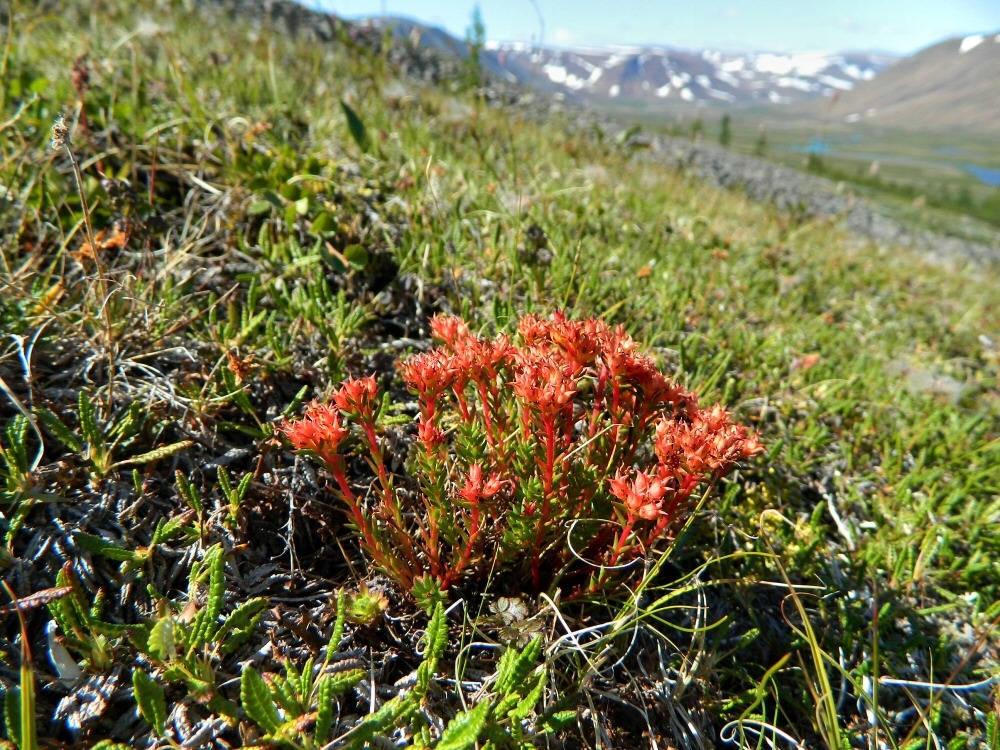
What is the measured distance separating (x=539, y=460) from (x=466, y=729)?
61 centimetres

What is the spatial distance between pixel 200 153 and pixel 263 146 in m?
0.43

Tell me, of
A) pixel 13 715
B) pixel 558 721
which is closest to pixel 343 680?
pixel 558 721

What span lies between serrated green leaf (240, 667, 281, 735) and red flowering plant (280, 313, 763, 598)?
39 centimetres

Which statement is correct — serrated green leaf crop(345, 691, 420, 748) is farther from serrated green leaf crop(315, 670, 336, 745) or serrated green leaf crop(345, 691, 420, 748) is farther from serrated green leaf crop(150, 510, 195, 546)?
serrated green leaf crop(150, 510, 195, 546)

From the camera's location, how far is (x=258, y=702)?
119cm

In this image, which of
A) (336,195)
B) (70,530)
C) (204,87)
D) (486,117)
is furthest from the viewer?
(486,117)

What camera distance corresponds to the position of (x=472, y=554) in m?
1.62

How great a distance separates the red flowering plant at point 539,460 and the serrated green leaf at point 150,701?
52cm

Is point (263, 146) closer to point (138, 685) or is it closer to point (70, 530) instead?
point (70, 530)

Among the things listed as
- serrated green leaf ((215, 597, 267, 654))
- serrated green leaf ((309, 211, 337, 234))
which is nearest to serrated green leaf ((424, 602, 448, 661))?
serrated green leaf ((215, 597, 267, 654))

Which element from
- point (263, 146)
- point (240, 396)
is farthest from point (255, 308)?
point (263, 146)

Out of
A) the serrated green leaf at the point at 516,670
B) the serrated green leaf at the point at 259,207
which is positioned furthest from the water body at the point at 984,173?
the serrated green leaf at the point at 516,670

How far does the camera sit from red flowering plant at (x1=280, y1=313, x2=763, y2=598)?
138cm

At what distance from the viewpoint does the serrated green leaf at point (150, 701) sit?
1.17 meters
